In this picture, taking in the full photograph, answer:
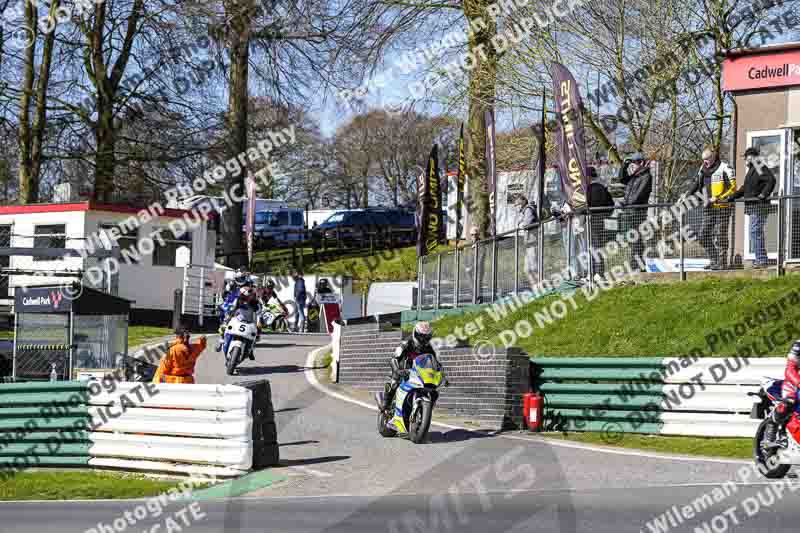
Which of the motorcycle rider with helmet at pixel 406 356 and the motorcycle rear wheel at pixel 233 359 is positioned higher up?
the motorcycle rider with helmet at pixel 406 356

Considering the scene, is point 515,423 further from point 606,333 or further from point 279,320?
point 279,320

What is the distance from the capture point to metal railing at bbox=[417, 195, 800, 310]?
1767 centimetres

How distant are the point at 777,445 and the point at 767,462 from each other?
0.70 feet

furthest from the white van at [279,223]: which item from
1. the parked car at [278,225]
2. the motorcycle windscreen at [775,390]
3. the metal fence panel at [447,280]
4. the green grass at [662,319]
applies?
the motorcycle windscreen at [775,390]

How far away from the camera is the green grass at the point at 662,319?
16.4 m

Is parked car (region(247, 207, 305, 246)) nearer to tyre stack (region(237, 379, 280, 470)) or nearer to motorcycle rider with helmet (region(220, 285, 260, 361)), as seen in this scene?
motorcycle rider with helmet (region(220, 285, 260, 361))

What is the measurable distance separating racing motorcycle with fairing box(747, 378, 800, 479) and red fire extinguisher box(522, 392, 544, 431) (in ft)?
12.9

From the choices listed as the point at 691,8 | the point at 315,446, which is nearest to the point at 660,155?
the point at 691,8

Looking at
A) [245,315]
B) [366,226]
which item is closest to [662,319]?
[245,315]

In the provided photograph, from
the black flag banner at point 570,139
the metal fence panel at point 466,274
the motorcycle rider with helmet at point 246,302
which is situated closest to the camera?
the black flag banner at point 570,139

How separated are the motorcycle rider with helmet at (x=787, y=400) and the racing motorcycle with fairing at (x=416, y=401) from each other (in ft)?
13.9

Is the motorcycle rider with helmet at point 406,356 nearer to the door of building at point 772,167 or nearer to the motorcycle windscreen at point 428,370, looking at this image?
the motorcycle windscreen at point 428,370

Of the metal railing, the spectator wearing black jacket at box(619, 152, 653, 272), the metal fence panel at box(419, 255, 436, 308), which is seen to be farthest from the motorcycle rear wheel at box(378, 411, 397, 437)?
the metal fence panel at box(419, 255, 436, 308)

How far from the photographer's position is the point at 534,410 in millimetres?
15266
